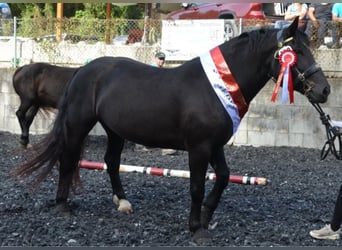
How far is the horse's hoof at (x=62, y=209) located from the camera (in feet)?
20.3

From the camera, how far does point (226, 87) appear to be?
17.6 ft

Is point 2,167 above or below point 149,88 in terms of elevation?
below

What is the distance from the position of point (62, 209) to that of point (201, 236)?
5.28 ft

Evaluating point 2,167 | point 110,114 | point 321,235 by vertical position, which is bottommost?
point 2,167

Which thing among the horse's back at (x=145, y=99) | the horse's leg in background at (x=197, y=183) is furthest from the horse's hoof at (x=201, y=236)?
the horse's back at (x=145, y=99)

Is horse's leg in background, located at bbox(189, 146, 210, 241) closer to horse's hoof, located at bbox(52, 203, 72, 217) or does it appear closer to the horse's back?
the horse's back

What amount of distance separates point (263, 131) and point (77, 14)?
13.0 metres

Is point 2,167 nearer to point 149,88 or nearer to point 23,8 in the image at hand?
point 149,88

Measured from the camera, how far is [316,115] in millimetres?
11453

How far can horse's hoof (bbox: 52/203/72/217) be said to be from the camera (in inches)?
244

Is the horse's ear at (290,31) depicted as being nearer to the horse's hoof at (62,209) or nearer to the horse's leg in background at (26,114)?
the horse's hoof at (62,209)

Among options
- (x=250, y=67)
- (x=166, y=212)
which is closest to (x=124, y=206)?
(x=166, y=212)

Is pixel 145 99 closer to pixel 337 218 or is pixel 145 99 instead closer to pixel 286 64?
pixel 286 64

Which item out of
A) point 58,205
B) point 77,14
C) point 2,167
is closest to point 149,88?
point 58,205
